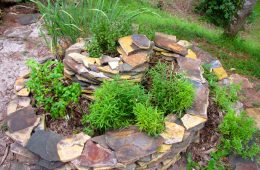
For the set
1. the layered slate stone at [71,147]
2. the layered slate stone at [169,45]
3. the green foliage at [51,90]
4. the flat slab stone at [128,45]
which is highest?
the flat slab stone at [128,45]

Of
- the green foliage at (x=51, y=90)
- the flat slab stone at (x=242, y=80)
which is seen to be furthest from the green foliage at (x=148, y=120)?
the flat slab stone at (x=242, y=80)

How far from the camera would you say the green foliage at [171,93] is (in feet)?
10.1

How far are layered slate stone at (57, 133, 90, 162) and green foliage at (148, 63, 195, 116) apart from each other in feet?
2.52

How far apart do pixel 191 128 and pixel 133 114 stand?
545mm

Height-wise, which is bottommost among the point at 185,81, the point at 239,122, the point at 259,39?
the point at 259,39

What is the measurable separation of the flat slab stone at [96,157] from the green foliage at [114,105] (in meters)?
0.19

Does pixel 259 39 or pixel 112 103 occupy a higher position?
pixel 112 103

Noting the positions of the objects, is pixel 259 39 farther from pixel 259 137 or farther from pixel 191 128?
pixel 191 128

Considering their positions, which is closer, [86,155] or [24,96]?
[86,155]

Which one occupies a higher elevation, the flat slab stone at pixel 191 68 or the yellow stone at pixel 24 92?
the flat slab stone at pixel 191 68

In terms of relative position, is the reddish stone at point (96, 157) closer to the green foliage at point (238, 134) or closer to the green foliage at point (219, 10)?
the green foliage at point (238, 134)

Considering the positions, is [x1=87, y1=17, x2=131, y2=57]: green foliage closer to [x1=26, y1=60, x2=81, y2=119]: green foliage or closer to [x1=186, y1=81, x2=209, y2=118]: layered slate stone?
[x1=26, y1=60, x2=81, y2=119]: green foliage

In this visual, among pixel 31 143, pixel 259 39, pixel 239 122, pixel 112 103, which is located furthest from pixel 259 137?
pixel 259 39

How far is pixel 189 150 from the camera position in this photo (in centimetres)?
332
